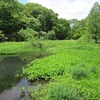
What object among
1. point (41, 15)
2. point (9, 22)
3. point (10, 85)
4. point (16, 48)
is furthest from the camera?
point (41, 15)

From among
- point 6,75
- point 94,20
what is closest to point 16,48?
point 6,75

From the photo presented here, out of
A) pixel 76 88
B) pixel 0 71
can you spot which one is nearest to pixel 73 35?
pixel 0 71

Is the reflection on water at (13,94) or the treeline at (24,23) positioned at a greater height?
the treeline at (24,23)

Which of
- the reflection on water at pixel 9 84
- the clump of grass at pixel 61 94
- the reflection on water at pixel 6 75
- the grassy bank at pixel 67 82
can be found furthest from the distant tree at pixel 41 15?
the clump of grass at pixel 61 94

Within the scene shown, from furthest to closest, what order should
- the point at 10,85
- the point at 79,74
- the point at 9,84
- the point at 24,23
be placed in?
1. the point at 24,23
2. the point at 9,84
3. the point at 10,85
4. the point at 79,74

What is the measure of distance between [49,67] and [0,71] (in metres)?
5.68

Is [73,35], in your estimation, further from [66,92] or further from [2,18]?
[66,92]

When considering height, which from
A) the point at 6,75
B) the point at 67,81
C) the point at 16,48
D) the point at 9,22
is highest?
the point at 9,22

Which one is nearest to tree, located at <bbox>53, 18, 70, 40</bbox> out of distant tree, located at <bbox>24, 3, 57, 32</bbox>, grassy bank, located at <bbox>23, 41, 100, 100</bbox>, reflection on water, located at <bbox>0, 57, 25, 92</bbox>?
distant tree, located at <bbox>24, 3, 57, 32</bbox>

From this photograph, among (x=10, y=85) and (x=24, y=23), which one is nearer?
(x=10, y=85)

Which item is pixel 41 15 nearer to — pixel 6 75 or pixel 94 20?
pixel 94 20

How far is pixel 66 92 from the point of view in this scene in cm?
1181

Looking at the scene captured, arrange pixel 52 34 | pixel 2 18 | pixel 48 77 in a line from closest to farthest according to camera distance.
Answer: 1. pixel 48 77
2. pixel 2 18
3. pixel 52 34

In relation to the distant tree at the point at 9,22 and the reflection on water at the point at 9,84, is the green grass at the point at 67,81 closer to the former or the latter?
the reflection on water at the point at 9,84
